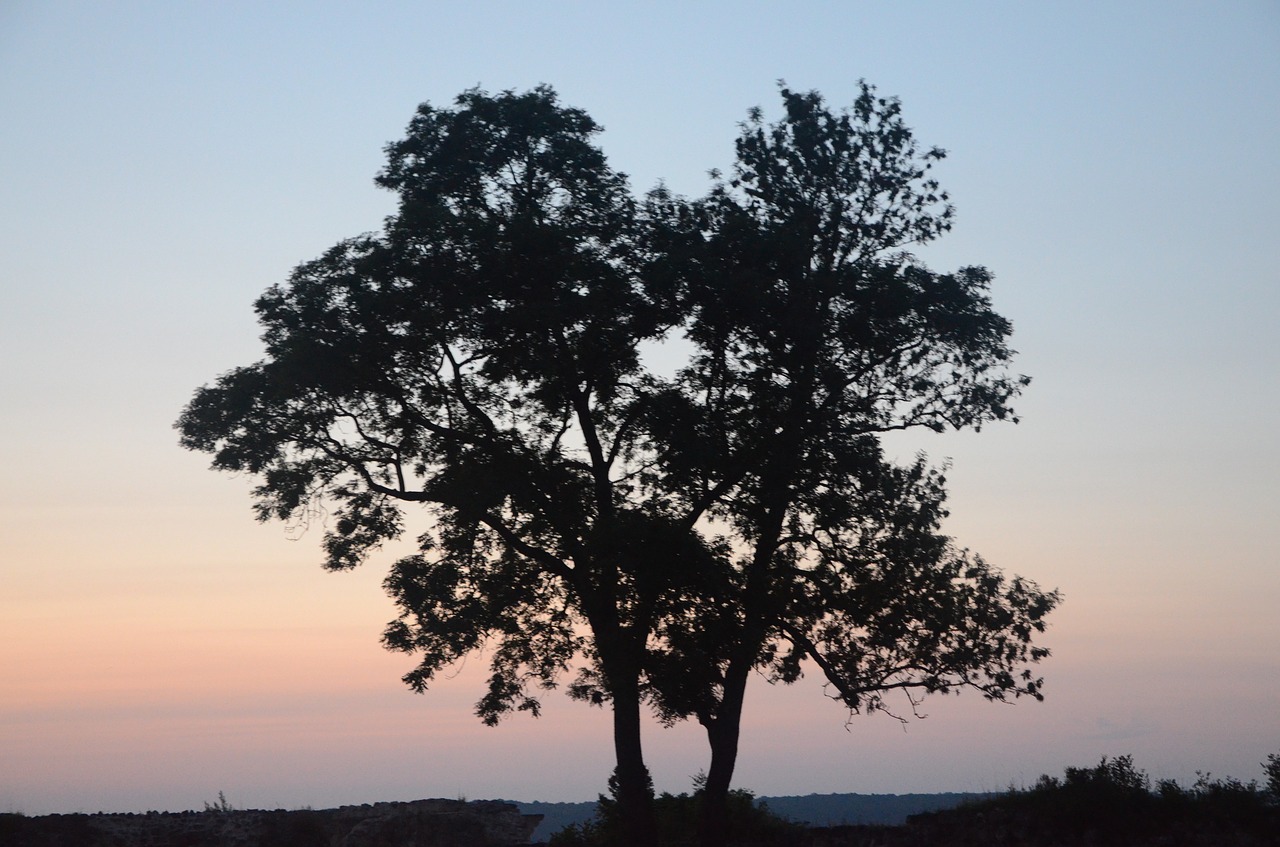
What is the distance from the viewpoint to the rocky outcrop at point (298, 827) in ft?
83.8

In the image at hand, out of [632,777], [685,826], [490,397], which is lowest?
[685,826]

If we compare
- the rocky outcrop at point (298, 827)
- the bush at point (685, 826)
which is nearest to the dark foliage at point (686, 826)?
the bush at point (685, 826)

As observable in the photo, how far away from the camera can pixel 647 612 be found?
922 inches

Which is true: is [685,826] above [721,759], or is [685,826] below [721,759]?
below

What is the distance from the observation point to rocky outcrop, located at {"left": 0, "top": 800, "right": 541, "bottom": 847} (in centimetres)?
2555

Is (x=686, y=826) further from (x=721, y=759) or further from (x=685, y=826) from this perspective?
(x=721, y=759)

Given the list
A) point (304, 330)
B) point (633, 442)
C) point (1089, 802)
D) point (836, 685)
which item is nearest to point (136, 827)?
point (304, 330)

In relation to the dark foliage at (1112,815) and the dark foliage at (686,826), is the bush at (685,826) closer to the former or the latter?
the dark foliage at (686,826)

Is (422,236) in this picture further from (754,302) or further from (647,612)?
(647,612)

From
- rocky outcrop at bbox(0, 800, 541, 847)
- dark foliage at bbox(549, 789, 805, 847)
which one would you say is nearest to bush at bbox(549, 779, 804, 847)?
dark foliage at bbox(549, 789, 805, 847)

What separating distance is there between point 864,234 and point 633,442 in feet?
24.1

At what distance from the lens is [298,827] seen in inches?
1066

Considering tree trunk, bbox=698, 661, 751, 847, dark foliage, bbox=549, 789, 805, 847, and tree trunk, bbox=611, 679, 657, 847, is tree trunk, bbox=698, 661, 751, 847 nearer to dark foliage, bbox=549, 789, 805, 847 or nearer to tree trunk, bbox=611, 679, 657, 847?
dark foliage, bbox=549, 789, 805, 847

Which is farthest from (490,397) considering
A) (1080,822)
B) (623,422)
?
(1080,822)
